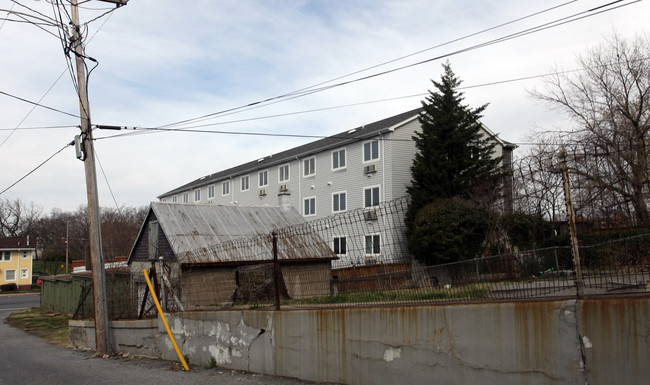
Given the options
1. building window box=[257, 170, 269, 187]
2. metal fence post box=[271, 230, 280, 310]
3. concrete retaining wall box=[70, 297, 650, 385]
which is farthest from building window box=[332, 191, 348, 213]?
metal fence post box=[271, 230, 280, 310]

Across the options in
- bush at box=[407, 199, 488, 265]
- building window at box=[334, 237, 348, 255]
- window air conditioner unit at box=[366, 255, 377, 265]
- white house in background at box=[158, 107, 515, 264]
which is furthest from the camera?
white house in background at box=[158, 107, 515, 264]

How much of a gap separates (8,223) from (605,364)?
9935cm

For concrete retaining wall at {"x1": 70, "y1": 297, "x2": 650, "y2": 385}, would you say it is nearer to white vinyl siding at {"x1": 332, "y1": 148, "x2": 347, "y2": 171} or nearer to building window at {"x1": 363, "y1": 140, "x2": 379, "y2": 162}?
building window at {"x1": 363, "y1": 140, "x2": 379, "y2": 162}

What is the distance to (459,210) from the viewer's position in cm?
2061

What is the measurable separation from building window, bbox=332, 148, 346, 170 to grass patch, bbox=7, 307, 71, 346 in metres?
17.6

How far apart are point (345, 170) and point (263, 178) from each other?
396 inches

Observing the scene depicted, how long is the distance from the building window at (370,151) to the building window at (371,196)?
70.6 inches

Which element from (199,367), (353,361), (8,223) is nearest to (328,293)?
(353,361)

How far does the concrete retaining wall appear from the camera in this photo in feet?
15.8

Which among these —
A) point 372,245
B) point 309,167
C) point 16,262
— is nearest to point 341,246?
point 372,245

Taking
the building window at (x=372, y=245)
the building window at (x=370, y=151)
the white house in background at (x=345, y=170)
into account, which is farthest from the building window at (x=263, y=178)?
the building window at (x=372, y=245)

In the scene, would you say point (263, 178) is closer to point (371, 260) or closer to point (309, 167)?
point (309, 167)

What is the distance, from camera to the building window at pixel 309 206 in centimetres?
3581

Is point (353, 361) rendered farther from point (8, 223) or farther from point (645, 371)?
point (8, 223)
